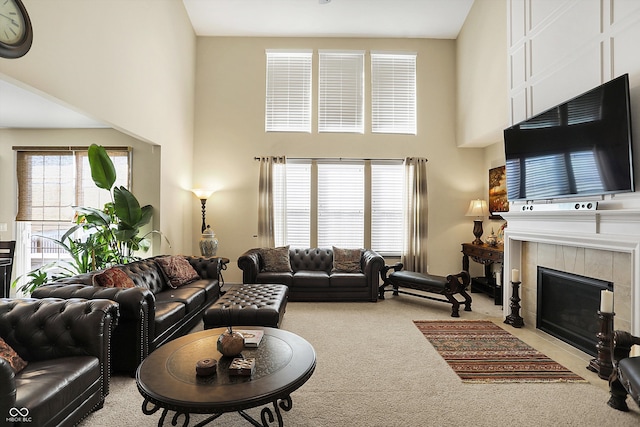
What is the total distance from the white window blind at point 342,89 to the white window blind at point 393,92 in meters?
0.28

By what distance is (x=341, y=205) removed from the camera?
658 centimetres

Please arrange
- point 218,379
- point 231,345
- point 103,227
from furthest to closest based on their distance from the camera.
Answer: point 103,227 < point 231,345 < point 218,379

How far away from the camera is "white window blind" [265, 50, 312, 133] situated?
6.60 meters

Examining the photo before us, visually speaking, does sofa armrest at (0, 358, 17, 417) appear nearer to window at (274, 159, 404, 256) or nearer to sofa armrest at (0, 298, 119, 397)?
sofa armrest at (0, 298, 119, 397)

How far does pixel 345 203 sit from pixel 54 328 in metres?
5.02

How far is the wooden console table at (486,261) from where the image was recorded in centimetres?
523

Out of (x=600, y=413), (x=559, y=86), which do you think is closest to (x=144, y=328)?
(x=600, y=413)

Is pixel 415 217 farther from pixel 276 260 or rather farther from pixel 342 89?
pixel 342 89

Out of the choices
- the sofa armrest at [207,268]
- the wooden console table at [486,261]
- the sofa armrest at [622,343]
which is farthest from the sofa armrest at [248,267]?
the sofa armrest at [622,343]

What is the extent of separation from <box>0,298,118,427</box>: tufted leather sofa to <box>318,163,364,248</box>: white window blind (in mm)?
4469

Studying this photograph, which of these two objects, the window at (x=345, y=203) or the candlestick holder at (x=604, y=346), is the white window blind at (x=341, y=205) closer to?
the window at (x=345, y=203)

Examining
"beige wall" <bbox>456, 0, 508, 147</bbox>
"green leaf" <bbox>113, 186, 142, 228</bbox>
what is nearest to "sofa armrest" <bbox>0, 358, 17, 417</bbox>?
"green leaf" <bbox>113, 186, 142, 228</bbox>

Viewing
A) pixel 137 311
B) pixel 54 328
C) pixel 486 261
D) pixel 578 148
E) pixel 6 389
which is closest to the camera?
pixel 6 389

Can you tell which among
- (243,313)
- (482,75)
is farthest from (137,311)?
(482,75)
